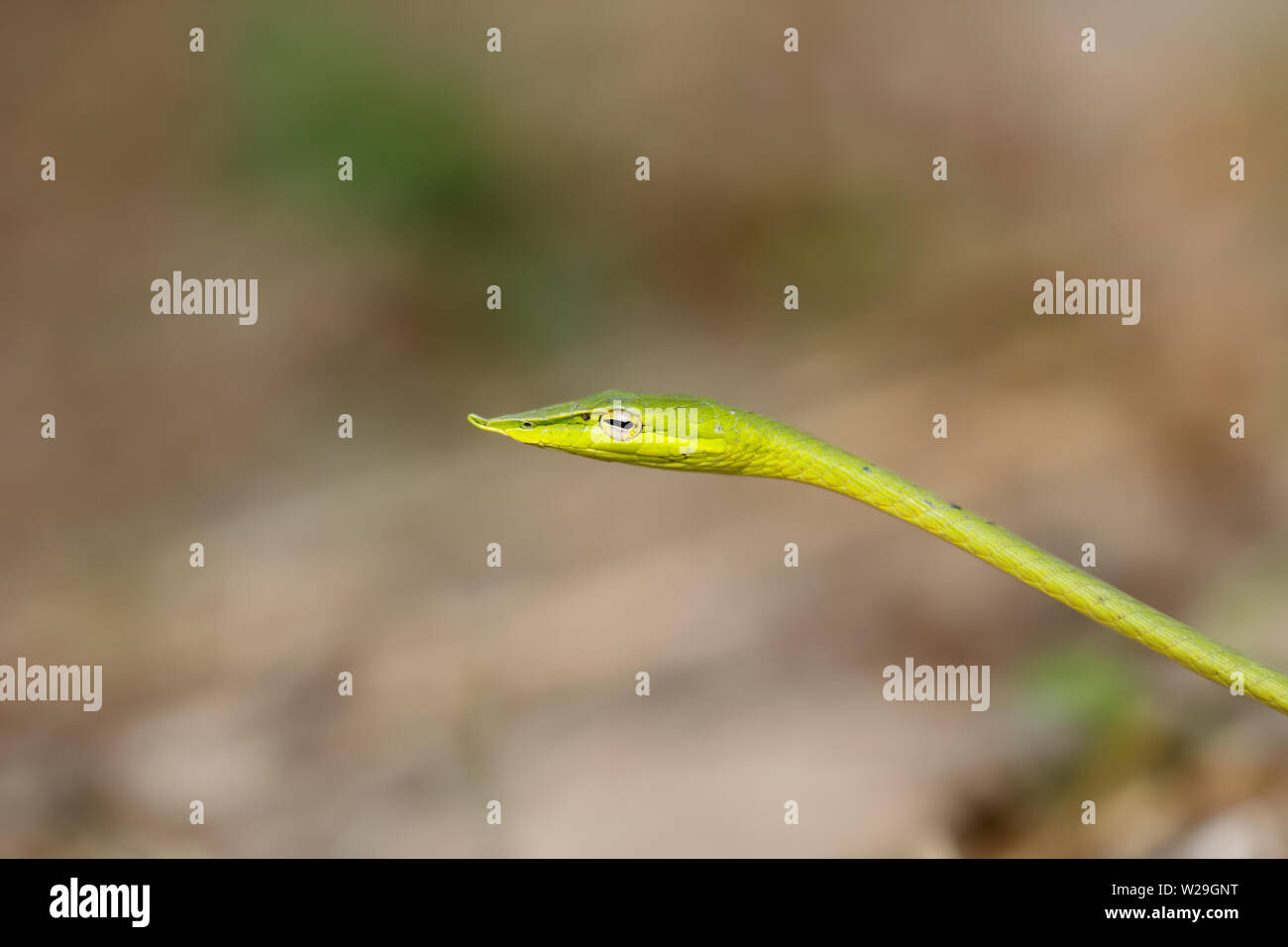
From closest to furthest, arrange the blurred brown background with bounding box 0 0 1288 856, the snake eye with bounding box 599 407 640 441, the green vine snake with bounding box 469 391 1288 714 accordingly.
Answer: the green vine snake with bounding box 469 391 1288 714 → the snake eye with bounding box 599 407 640 441 → the blurred brown background with bounding box 0 0 1288 856

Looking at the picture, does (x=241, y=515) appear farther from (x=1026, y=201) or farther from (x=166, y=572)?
(x=1026, y=201)

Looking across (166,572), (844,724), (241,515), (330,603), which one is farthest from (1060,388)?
(166,572)

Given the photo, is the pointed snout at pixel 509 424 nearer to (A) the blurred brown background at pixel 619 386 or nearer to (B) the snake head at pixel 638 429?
(B) the snake head at pixel 638 429

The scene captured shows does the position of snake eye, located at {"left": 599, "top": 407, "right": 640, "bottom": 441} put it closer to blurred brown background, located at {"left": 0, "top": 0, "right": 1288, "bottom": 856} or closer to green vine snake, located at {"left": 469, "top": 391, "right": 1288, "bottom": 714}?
green vine snake, located at {"left": 469, "top": 391, "right": 1288, "bottom": 714}

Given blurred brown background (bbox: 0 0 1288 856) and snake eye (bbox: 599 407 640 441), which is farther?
blurred brown background (bbox: 0 0 1288 856)

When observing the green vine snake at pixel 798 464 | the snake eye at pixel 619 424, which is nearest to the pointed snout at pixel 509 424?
the green vine snake at pixel 798 464

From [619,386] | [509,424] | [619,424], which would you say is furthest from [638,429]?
[619,386]

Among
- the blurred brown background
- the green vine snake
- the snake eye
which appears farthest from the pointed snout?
the blurred brown background

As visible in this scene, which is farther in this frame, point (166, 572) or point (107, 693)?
point (166, 572)
